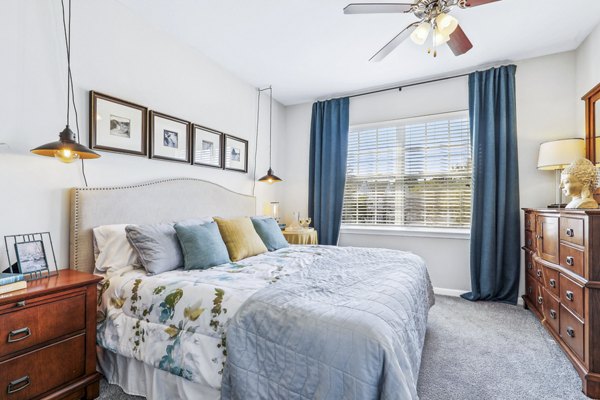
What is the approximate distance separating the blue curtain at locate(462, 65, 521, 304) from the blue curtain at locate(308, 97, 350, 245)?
164 cm

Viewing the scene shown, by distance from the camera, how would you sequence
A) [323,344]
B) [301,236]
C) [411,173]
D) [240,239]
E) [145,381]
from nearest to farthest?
[323,344] < [145,381] < [240,239] < [301,236] < [411,173]

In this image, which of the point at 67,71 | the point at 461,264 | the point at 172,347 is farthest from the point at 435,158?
the point at 67,71

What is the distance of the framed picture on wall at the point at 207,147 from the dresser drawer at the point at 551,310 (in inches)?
132

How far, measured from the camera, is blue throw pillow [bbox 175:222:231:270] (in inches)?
87.6

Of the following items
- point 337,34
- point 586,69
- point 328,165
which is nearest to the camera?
point 337,34

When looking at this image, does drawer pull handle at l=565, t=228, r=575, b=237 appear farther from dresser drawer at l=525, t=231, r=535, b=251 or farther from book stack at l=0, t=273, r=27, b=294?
book stack at l=0, t=273, r=27, b=294

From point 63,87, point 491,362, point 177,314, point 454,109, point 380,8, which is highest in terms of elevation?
point 380,8

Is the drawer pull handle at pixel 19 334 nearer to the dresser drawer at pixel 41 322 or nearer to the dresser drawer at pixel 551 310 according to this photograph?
the dresser drawer at pixel 41 322

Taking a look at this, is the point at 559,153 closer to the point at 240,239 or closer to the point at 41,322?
the point at 240,239

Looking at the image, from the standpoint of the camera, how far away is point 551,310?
8.25ft

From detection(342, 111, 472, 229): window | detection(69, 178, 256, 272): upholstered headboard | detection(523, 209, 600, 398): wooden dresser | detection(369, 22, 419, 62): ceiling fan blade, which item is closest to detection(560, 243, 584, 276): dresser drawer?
detection(523, 209, 600, 398): wooden dresser

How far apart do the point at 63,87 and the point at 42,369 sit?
5.78ft

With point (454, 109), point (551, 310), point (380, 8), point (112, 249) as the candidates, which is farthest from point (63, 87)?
point (551, 310)

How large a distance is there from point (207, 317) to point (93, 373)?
85cm
